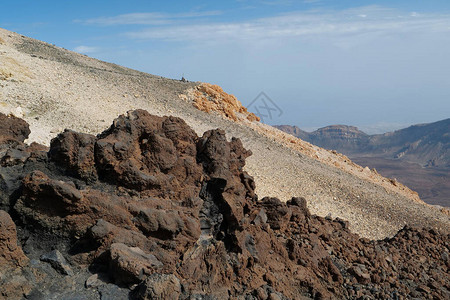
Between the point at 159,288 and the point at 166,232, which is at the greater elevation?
the point at 166,232

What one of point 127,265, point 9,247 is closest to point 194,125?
point 127,265

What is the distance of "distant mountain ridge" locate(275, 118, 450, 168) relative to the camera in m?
148

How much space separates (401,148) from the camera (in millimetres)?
159250

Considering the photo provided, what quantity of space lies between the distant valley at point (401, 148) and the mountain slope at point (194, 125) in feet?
296

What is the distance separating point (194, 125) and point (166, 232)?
1590 cm

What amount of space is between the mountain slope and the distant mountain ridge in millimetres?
117826

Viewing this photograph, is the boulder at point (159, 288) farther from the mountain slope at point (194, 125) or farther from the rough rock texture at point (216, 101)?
the rough rock texture at point (216, 101)

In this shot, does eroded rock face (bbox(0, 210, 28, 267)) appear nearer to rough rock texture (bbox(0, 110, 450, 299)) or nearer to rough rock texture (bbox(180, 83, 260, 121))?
rough rock texture (bbox(0, 110, 450, 299))

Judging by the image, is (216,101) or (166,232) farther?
(216,101)

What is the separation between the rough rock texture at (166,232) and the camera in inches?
249

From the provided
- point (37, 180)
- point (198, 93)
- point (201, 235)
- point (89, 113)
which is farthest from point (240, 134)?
point (37, 180)

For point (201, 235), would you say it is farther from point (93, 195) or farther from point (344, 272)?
point (344, 272)

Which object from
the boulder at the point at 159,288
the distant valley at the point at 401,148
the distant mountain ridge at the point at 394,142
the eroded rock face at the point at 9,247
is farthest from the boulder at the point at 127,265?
the distant mountain ridge at the point at 394,142

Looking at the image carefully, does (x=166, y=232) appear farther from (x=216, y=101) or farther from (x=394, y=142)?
(x=394, y=142)
